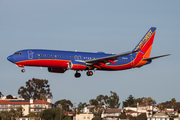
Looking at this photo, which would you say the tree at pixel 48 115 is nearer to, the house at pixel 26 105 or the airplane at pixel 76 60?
the house at pixel 26 105

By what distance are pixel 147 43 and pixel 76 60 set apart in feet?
72.4

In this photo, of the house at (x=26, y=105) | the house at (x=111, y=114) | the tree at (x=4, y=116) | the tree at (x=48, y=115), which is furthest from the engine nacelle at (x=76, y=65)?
the house at (x=26, y=105)

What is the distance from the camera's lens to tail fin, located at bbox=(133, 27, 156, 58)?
83.2m

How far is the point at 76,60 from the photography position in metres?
70.7

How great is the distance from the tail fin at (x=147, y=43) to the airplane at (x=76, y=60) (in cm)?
87

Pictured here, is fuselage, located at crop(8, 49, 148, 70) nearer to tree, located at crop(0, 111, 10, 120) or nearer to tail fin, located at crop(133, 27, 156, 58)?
tail fin, located at crop(133, 27, 156, 58)

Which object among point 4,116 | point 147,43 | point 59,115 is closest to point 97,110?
point 59,115

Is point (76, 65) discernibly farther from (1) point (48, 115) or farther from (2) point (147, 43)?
(1) point (48, 115)

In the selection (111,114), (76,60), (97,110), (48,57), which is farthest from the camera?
(111,114)

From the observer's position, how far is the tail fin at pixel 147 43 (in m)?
83.2

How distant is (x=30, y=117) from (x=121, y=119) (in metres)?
40.2

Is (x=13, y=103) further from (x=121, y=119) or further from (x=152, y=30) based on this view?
(x=152, y=30)

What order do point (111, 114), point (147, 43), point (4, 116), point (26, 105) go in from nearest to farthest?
point (147, 43) → point (4, 116) → point (111, 114) → point (26, 105)

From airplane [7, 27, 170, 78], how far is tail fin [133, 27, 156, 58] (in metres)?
0.87
